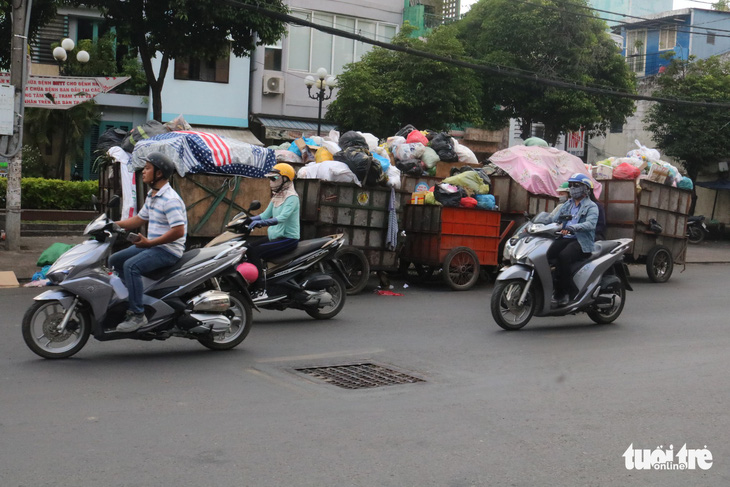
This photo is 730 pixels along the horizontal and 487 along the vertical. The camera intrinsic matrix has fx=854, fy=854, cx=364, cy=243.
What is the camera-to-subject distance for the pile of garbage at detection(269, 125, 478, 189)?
1258 cm

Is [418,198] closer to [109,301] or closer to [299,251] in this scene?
[299,251]

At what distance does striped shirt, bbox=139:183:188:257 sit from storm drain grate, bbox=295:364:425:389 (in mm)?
1508

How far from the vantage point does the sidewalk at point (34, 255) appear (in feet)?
44.0

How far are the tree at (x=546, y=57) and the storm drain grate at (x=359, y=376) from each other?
22.7 meters

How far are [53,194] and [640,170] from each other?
13344 millimetres

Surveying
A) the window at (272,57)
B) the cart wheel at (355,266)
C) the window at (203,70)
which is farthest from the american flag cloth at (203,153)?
the window at (272,57)

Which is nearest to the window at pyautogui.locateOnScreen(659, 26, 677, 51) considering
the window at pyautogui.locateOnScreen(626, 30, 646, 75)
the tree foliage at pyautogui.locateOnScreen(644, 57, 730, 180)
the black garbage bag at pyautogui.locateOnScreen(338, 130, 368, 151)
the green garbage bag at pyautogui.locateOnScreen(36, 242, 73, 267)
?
the window at pyautogui.locateOnScreen(626, 30, 646, 75)

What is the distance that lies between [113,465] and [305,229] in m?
8.00

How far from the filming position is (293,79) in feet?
100

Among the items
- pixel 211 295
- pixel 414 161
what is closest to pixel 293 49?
pixel 414 161

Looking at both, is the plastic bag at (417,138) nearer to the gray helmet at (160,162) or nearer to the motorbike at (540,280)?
the motorbike at (540,280)

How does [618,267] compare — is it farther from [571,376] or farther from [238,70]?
[238,70]

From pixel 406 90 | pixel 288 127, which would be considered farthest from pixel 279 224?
pixel 288 127

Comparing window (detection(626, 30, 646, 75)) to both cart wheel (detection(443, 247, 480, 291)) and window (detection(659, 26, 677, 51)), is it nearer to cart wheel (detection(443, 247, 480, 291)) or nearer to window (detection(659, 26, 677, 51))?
window (detection(659, 26, 677, 51))
